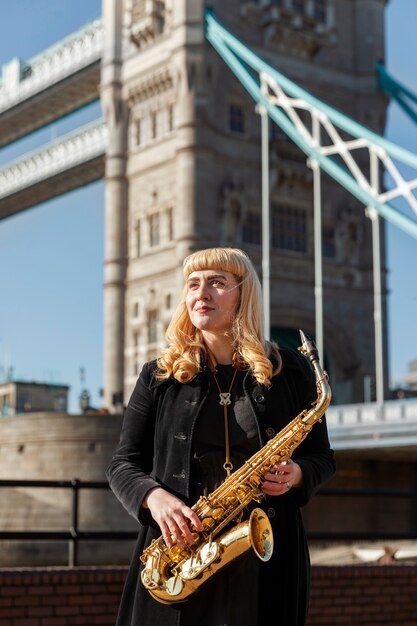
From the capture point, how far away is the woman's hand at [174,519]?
317 cm

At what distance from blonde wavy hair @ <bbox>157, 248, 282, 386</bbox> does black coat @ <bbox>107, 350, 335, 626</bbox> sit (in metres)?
0.04

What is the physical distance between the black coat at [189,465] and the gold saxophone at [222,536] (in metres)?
0.07

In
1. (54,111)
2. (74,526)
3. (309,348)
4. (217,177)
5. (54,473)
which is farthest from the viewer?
(54,111)

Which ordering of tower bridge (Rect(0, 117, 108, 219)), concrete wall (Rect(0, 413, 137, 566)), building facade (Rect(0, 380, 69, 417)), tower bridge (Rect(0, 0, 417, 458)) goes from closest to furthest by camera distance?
concrete wall (Rect(0, 413, 137, 566)) → tower bridge (Rect(0, 0, 417, 458)) → tower bridge (Rect(0, 117, 108, 219)) → building facade (Rect(0, 380, 69, 417))

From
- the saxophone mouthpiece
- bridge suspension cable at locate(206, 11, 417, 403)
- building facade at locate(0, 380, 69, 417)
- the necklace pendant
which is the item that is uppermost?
bridge suspension cable at locate(206, 11, 417, 403)

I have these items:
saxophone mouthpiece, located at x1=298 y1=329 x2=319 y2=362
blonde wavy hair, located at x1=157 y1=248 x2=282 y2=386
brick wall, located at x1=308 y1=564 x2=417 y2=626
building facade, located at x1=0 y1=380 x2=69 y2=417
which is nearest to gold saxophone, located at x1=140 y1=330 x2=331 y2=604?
→ saxophone mouthpiece, located at x1=298 y1=329 x2=319 y2=362

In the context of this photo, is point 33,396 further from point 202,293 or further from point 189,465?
point 189,465

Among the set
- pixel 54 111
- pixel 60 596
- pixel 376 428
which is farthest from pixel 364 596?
pixel 54 111

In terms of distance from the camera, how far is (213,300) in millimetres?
3500

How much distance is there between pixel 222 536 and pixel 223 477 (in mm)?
199

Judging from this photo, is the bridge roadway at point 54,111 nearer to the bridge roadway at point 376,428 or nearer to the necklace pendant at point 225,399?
the bridge roadway at point 376,428

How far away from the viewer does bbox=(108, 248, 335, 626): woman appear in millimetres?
3229

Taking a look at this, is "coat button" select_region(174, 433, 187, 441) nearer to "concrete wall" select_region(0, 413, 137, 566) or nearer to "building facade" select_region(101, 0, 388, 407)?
"concrete wall" select_region(0, 413, 137, 566)

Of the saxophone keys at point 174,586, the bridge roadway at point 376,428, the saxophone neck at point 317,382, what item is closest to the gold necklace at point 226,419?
the saxophone neck at point 317,382
